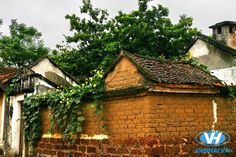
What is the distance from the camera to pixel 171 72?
22.6 ft

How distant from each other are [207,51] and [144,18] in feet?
13.8

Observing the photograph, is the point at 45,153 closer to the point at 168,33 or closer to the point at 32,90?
the point at 32,90

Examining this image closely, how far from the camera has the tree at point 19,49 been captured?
90.8 ft

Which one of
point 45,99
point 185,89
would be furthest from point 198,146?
point 45,99

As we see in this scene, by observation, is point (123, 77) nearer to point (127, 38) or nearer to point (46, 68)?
point (46, 68)

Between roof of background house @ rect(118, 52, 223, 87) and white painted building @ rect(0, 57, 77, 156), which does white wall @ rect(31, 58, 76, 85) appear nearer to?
white painted building @ rect(0, 57, 77, 156)

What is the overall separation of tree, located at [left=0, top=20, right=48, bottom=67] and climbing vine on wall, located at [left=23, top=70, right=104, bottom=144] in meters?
18.7

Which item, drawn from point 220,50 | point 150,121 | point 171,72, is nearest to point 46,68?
point 171,72

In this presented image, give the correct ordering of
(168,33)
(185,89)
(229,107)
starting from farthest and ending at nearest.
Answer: (168,33) → (229,107) → (185,89)

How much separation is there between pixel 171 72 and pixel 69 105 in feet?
8.08

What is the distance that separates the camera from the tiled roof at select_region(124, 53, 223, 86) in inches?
250

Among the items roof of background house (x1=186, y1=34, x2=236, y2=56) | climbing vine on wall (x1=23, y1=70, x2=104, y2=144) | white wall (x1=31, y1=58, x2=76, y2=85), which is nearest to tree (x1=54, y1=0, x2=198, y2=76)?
roof of background house (x1=186, y1=34, x2=236, y2=56)

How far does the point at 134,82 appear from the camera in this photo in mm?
6523

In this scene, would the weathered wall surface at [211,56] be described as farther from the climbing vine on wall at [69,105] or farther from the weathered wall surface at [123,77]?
the weathered wall surface at [123,77]
